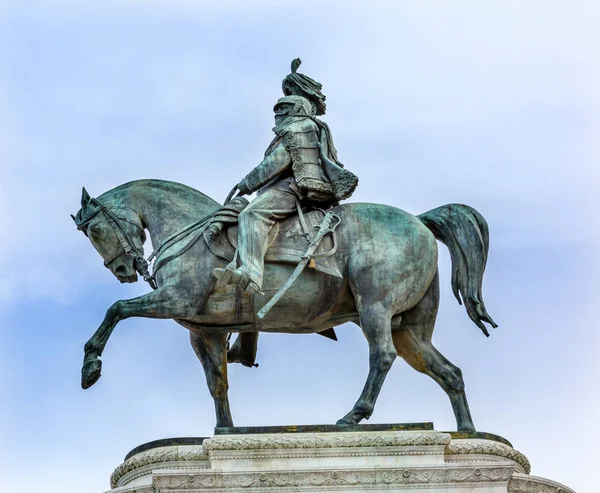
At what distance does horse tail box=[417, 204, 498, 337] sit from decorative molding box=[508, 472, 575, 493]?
239 centimetres

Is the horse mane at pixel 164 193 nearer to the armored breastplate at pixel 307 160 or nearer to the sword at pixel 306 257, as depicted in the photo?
the armored breastplate at pixel 307 160

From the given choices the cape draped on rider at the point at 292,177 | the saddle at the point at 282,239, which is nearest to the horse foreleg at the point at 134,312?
the saddle at the point at 282,239

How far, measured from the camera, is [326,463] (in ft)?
73.0

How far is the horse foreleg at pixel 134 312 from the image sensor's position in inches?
923

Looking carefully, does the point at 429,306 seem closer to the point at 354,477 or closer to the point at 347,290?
the point at 347,290

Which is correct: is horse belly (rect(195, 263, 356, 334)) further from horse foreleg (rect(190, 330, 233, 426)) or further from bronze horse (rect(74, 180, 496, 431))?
horse foreleg (rect(190, 330, 233, 426))

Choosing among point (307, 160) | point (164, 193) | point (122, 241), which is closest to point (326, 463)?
point (307, 160)

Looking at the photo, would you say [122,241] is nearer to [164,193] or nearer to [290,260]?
[164,193]

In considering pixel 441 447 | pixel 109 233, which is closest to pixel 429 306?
pixel 441 447

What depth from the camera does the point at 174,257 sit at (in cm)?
2406

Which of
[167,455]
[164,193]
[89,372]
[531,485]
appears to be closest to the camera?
[167,455]

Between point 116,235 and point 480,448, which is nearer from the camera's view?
point 480,448

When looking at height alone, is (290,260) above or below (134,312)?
above

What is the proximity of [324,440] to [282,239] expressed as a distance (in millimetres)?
2859
